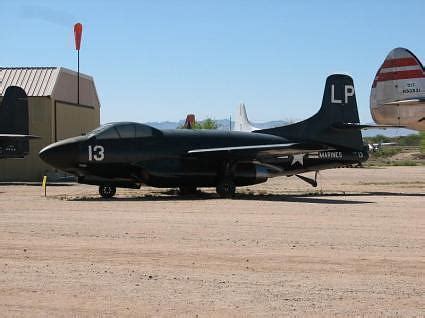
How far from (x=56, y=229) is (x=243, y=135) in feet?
41.7

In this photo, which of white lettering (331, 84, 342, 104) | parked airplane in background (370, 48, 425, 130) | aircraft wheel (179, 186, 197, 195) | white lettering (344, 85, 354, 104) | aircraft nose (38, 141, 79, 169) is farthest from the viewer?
parked airplane in background (370, 48, 425, 130)

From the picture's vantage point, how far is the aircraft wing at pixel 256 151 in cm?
2250

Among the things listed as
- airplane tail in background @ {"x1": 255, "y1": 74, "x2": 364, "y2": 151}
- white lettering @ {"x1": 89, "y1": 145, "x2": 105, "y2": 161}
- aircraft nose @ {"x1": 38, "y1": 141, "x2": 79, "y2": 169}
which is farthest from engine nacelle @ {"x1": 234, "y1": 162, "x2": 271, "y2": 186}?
aircraft nose @ {"x1": 38, "y1": 141, "x2": 79, "y2": 169}

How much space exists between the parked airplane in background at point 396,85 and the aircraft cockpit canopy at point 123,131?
11164mm

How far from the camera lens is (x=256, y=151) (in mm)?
22750

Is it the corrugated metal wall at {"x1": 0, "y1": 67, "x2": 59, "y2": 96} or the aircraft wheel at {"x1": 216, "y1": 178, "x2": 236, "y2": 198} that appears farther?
the corrugated metal wall at {"x1": 0, "y1": 67, "x2": 59, "y2": 96}

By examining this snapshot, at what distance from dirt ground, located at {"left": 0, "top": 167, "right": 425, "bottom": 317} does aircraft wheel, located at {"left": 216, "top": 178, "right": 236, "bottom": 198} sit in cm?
601

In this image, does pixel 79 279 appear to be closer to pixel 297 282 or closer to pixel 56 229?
pixel 297 282

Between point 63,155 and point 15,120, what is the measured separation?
40.4 feet

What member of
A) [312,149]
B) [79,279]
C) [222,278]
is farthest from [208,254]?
[312,149]

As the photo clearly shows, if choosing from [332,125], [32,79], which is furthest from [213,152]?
[32,79]

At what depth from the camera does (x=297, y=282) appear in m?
7.89

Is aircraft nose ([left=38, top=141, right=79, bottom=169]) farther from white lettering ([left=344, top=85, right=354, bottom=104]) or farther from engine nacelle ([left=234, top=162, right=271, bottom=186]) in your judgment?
white lettering ([left=344, top=85, right=354, bottom=104])

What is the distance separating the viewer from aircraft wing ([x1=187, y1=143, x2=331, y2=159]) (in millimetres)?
22500
